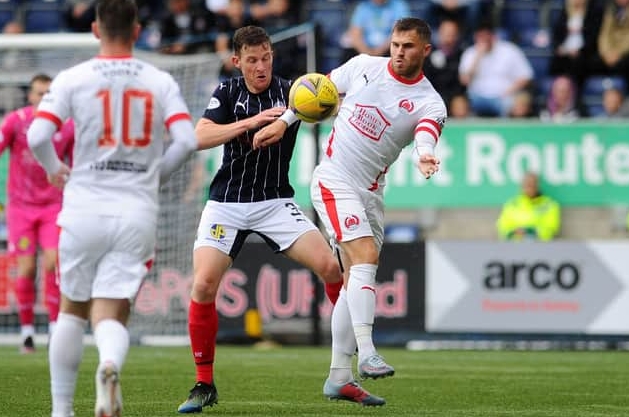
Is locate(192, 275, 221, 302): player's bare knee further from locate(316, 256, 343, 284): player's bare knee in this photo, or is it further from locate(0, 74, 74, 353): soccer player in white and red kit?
locate(0, 74, 74, 353): soccer player in white and red kit

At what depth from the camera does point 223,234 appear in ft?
27.6

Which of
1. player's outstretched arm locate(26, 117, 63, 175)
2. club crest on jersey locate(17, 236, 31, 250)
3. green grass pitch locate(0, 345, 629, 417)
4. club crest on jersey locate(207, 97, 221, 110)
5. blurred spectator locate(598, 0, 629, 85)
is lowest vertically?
green grass pitch locate(0, 345, 629, 417)

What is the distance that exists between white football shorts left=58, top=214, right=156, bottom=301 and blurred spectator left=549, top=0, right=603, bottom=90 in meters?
12.7

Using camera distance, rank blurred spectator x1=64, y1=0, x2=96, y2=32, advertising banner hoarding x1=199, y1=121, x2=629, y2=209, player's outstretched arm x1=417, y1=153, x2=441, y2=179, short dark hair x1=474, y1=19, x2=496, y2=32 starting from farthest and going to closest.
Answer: blurred spectator x1=64, y1=0, x2=96, y2=32, short dark hair x1=474, y1=19, x2=496, y2=32, advertising banner hoarding x1=199, y1=121, x2=629, y2=209, player's outstretched arm x1=417, y1=153, x2=441, y2=179

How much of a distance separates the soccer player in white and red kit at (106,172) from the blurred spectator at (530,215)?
396 inches

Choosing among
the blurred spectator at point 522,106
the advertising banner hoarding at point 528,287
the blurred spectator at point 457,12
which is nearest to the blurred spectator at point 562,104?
the blurred spectator at point 522,106

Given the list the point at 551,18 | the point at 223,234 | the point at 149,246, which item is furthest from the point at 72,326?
the point at 551,18

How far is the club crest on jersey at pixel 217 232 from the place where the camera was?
8.41 m

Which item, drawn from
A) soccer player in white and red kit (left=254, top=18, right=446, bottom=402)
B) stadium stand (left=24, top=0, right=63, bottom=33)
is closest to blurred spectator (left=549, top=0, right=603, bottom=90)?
stadium stand (left=24, top=0, right=63, bottom=33)

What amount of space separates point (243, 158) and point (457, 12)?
10644 millimetres

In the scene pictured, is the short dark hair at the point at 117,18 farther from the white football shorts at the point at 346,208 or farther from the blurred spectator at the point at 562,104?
the blurred spectator at the point at 562,104

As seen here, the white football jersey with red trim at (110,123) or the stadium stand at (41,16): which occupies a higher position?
the stadium stand at (41,16)

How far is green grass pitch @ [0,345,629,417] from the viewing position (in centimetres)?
815

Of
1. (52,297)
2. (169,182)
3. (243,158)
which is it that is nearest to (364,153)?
(243,158)
